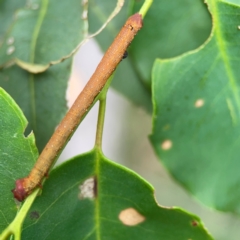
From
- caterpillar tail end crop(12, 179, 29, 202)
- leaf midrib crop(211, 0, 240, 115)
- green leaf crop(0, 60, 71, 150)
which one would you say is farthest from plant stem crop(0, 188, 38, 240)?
leaf midrib crop(211, 0, 240, 115)

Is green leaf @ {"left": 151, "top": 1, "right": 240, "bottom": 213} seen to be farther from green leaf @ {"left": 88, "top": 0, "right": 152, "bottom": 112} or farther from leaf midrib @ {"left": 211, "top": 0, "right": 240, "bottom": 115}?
green leaf @ {"left": 88, "top": 0, "right": 152, "bottom": 112}

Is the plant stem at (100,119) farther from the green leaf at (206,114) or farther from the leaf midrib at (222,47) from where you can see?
the leaf midrib at (222,47)

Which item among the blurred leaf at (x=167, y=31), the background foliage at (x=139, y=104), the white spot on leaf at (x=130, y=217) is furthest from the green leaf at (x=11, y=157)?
the blurred leaf at (x=167, y=31)

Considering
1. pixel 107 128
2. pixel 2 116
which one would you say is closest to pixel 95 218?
pixel 2 116

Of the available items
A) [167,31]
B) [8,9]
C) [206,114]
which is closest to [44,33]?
[8,9]

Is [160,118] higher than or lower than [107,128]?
higher

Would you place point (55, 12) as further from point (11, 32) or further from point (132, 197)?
point (132, 197)

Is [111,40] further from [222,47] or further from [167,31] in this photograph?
[222,47]
